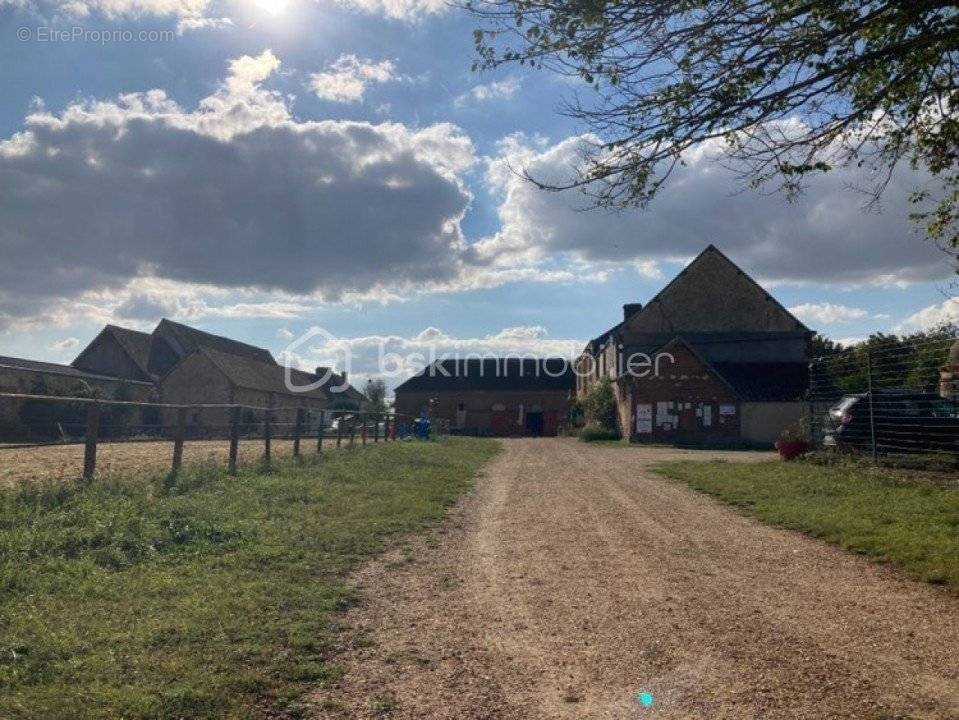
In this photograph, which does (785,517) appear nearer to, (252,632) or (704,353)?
(252,632)

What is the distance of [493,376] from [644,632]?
69.1 m

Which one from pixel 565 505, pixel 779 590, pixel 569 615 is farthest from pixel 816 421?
pixel 569 615

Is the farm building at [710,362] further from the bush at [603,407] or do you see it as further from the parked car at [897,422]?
the parked car at [897,422]

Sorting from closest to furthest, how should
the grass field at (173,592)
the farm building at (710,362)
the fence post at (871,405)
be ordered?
the grass field at (173,592)
the fence post at (871,405)
the farm building at (710,362)

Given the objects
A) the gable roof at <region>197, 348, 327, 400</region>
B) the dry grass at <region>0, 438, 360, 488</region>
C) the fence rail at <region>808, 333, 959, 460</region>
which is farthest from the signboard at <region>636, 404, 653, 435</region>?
the dry grass at <region>0, 438, 360, 488</region>

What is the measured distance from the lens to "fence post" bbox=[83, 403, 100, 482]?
9312 millimetres

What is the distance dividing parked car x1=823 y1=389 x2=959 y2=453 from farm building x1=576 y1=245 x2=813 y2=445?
830 inches

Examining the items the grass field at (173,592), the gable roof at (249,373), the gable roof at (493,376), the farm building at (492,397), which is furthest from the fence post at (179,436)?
the gable roof at (493,376)

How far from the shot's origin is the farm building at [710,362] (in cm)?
3769

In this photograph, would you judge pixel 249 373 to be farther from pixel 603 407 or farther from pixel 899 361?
pixel 899 361

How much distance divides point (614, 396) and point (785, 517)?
35.0 metres

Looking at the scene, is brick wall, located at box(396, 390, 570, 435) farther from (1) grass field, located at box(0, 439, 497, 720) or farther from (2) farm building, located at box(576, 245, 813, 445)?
(1) grass field, located at box(0, 439, 497, 720)

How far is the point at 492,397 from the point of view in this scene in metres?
72.1

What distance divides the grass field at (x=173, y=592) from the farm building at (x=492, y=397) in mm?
60322
